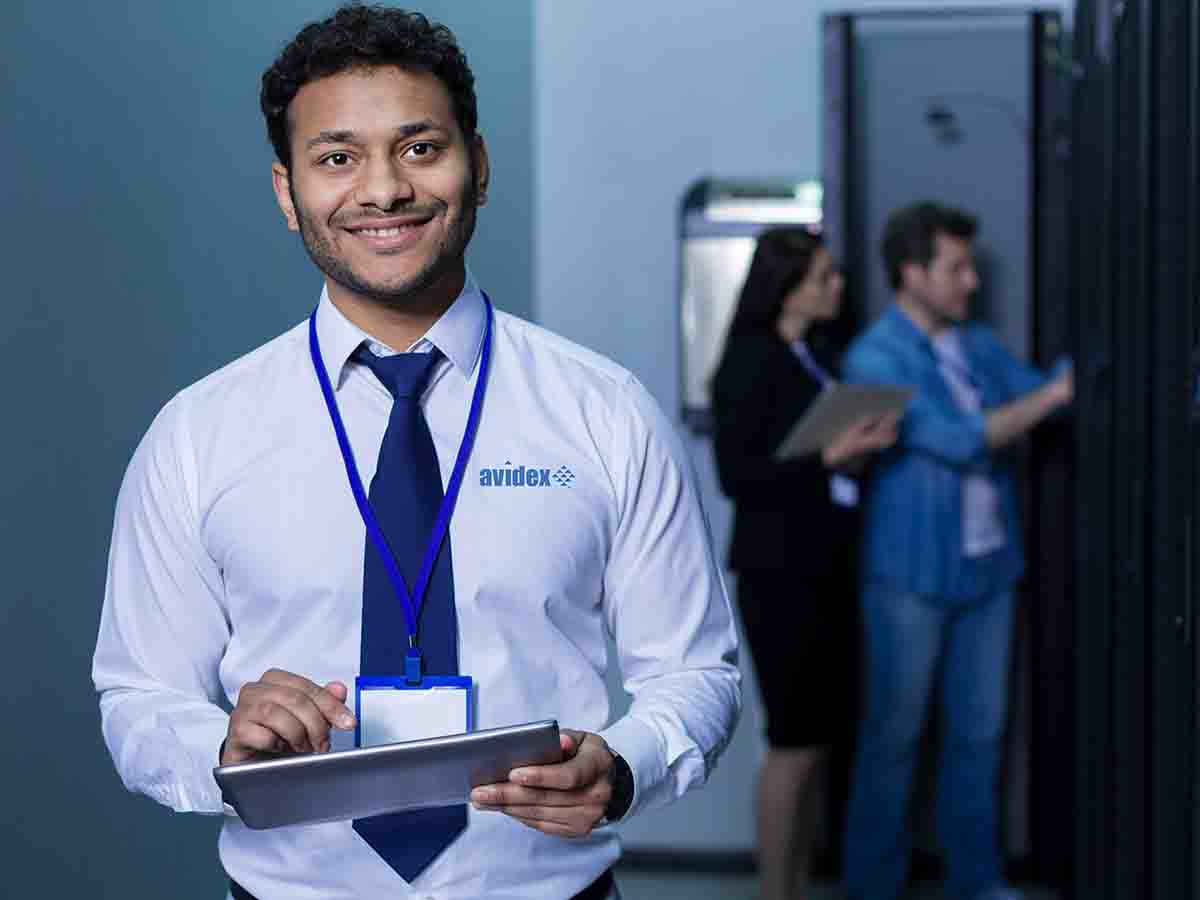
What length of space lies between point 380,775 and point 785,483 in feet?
8.58

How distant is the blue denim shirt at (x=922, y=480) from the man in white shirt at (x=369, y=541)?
246 centimetres

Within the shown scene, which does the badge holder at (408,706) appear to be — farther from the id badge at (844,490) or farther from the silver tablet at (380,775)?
the id badge at (844,490)

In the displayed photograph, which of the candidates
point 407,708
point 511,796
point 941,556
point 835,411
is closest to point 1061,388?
point 941,556

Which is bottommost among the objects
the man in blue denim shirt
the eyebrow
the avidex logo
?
the man in blue denim shirt

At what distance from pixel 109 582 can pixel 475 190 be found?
54cm

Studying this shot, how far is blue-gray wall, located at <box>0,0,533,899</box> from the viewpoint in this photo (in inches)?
76.0

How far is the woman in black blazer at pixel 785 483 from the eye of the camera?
3934 mm

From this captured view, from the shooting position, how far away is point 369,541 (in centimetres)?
167

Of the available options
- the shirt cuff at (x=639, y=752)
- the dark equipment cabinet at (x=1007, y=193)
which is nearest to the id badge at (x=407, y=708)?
the shirt cuff at (x=639, y=752)

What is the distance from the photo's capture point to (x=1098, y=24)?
3352mm

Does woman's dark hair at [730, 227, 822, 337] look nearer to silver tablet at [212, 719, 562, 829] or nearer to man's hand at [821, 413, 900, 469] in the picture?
man's hand at [821, 413, 900, 469]

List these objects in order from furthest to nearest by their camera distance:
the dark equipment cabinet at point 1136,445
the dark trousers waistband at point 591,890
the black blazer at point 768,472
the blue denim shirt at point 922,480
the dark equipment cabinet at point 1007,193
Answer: the dark equipment cabinet at point 1007,193
the blue denim shirt at point 922,480
the black blazer at point 768,472
the dark equipment cabinet at point 1136,445
the dark trousers waistband at point 591,890

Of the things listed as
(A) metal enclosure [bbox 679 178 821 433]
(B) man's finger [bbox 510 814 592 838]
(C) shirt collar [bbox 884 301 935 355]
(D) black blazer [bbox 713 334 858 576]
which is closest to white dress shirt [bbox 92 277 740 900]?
(B) man's finger [bbox 510 814 592 838]

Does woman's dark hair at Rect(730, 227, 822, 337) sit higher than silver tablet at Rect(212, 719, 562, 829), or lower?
higher
